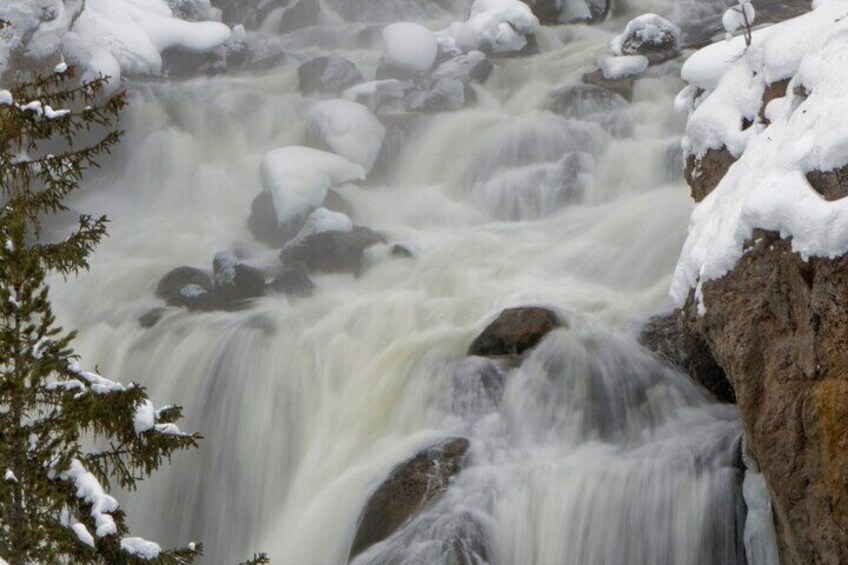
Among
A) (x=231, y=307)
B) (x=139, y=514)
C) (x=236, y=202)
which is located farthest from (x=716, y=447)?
(x=236, y=202)

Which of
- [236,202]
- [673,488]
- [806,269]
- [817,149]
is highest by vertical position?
[236,202]

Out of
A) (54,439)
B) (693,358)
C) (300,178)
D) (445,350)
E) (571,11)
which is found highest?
(571,11)

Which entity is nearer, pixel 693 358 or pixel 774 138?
pixel 774 138

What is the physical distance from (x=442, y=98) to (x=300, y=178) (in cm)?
341

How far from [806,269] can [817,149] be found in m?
0.65

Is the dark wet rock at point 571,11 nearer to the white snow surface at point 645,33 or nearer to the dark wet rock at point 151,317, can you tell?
the white snow surface at point 645,33

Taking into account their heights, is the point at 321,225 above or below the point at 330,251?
above

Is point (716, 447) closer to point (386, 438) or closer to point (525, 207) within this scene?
point (386, 438)

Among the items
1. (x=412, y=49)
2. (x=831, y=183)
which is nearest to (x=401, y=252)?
(x=412, y=49)

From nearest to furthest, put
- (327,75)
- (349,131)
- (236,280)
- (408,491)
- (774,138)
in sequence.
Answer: (774,138) < (408,491) < (236,280) < (349,131) < (327,75)

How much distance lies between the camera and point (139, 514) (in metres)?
8.48

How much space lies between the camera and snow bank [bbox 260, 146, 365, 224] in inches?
509

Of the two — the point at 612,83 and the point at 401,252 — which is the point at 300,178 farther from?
the point at 612,83

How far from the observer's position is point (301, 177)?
13.2m
